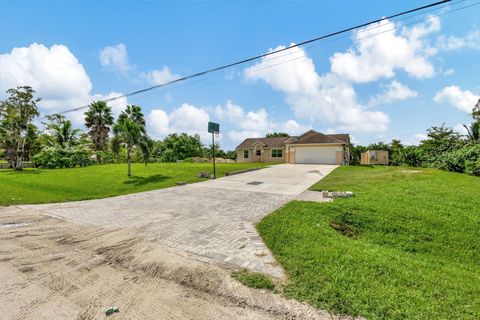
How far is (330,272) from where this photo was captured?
3.40 m

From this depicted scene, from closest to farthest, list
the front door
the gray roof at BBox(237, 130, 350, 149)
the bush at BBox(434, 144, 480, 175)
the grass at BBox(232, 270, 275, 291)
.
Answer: the grass at BBox(232, 270, 275, 291) → the bush at BBox(434, 144, 480, 175) → the gray roof at BBox(237, 130, 350, 149) → the front door

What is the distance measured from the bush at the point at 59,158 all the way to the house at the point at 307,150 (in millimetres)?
21968

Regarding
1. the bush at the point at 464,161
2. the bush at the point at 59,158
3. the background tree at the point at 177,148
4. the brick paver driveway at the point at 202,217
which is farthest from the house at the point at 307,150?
the bush at the point at 59,158

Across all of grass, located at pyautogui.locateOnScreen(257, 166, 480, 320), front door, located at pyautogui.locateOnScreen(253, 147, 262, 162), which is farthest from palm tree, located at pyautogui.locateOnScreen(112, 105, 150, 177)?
Result: front door, located at pyautogui.locateOnScreen(253, 147, 262, 162)

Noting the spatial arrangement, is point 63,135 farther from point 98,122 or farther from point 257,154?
point 257,154

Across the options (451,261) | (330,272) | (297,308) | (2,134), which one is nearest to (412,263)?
(451,261)

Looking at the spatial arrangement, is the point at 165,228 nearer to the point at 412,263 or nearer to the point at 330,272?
the point at 330,272

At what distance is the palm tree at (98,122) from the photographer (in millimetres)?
30609

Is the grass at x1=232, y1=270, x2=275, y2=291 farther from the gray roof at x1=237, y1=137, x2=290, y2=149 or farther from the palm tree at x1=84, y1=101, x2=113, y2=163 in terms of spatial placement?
the palm tree at x1=84, y1=101, x2=113, y2=163

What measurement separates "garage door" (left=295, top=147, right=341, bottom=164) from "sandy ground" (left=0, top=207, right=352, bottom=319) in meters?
24.7

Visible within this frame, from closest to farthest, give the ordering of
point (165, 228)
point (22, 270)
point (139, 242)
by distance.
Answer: point (22, 270), point (139, 242), point (165, 228)

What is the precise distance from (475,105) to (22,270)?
33.3 meters

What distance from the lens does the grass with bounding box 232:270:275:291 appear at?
316 cm

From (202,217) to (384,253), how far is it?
450cm
